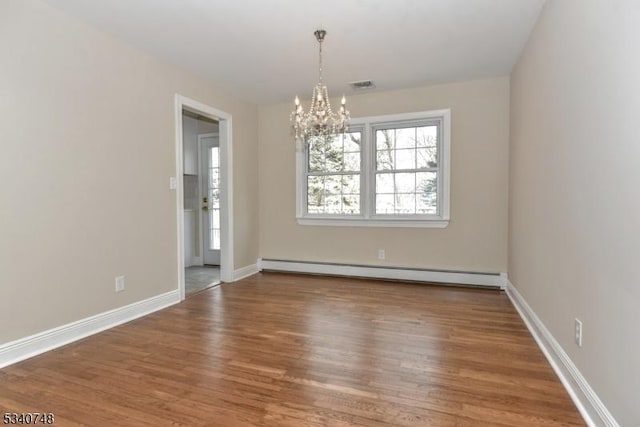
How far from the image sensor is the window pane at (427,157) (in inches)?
183

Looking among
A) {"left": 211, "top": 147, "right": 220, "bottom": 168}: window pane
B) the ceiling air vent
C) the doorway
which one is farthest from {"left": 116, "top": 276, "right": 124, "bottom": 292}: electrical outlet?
the ceiling air vent

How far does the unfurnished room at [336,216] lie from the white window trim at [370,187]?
3cm

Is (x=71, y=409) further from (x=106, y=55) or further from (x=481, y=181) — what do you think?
(x=481, y=181)

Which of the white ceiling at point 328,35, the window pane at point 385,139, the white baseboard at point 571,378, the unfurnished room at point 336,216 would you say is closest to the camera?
the white baseboard at point 571,378

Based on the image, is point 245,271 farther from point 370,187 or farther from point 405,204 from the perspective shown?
point 405,204

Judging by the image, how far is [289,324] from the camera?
10.3 ft

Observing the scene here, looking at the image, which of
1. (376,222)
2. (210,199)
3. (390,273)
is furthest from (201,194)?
(390,273)

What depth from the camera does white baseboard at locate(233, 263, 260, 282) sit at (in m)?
4.90

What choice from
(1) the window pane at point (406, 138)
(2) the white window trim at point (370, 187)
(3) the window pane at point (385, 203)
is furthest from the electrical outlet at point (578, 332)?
(1) the window pane at point (406, 138)

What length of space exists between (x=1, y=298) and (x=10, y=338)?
28 cm

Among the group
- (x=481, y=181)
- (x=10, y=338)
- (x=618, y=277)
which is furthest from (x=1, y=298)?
(x=481, y=181)

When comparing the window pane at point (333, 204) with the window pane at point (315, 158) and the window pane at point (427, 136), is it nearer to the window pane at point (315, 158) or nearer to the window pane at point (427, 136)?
the window pane at point (315, 158)

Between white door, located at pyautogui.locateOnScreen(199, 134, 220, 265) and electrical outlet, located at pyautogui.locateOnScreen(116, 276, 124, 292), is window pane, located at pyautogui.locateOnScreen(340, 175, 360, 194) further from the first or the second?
electrical outlet, located at pyautogui.locateOnScreen(116, 276, 124, 292)

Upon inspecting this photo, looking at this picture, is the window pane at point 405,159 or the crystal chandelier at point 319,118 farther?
the window pane at point 405,159
